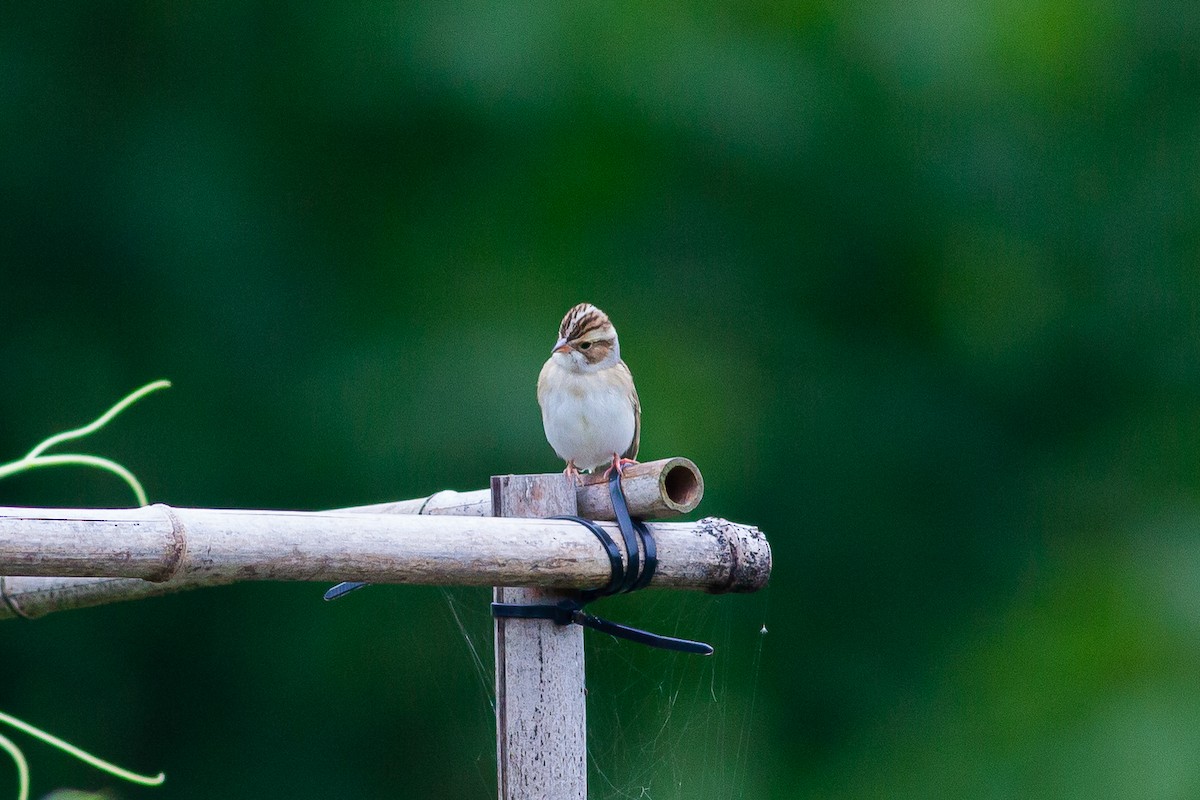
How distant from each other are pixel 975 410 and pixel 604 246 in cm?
203

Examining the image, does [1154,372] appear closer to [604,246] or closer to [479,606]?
[604,246]

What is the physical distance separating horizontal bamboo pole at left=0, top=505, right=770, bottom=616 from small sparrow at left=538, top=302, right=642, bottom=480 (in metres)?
0.69

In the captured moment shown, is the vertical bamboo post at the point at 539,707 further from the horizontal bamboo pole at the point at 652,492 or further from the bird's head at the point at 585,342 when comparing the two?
the bird's head at the point at 585,342

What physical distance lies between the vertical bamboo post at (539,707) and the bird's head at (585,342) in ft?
2.62

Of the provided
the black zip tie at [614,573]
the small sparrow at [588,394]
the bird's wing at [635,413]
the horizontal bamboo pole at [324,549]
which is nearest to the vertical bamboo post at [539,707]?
the black zip tie at [614,573]

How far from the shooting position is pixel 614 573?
243 cm

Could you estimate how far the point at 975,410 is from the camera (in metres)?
7.32

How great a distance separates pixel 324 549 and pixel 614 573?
1.68 ft

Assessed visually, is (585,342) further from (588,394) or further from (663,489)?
(663,489)

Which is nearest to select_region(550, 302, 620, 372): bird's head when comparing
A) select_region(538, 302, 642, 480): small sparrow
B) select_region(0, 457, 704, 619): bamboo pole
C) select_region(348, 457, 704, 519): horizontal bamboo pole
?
select_region(538, 302, 642, 480): small sparrow

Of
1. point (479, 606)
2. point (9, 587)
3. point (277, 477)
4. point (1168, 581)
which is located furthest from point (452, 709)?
point (9, 587)

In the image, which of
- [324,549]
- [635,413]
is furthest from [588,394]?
[324,549]

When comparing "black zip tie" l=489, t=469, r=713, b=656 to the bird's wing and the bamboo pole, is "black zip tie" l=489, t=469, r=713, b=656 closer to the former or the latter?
the bamboo pole

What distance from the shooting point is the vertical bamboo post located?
244 cm
